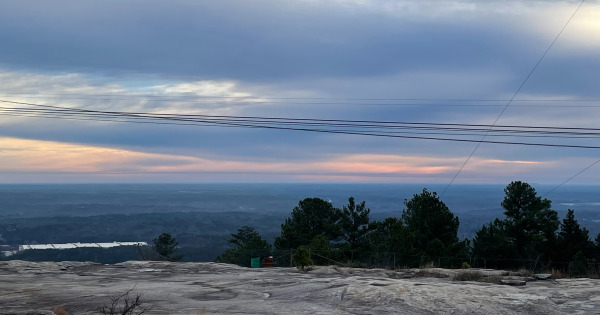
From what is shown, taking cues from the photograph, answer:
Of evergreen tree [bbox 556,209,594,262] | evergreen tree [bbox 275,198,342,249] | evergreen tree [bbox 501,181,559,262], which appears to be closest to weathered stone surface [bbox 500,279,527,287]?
evergreen tree [bbox 501,181,559,262]

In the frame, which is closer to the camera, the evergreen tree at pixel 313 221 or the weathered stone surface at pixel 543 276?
the weathered stone surface at pixel 543 276

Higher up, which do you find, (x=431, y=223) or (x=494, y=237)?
(x=431, y=223)

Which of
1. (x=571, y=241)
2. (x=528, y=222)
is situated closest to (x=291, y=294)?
(x=528, y=222)

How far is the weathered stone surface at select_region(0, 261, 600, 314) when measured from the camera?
15.0m

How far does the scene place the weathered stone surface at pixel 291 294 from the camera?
590 inches

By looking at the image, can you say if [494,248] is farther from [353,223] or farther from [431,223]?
[353,223]

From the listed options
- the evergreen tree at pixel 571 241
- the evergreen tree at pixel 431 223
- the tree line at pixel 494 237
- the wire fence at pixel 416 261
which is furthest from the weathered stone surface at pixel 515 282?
the evergreen tree at pixel 571 241

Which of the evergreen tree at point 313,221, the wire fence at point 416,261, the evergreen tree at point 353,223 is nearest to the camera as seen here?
the wire fence at point 416,261

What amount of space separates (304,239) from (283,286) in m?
38.4

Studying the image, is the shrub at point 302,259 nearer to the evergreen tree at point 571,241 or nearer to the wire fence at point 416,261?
the wire fence at point 416,261

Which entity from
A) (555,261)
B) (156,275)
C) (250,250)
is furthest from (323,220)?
(156,275)

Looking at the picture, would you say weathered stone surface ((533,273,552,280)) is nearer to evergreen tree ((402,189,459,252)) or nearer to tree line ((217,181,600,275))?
tree line ((217,181,600,275))

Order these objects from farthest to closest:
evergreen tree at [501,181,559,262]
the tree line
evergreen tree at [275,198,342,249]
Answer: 1. evergreen tree at [275,198,342,249]
2. evergreen tree at [501,181,559,262]
3. the tree line

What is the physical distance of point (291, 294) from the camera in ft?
57.3
